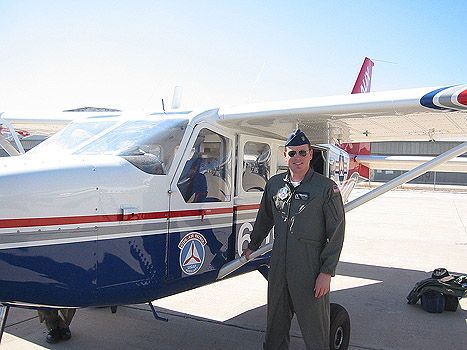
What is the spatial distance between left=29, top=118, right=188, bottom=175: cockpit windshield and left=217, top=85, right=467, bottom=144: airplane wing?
565mm

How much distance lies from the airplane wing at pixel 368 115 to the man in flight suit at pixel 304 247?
0.79 meters

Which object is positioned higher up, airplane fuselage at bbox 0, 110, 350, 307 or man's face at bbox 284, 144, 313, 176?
man's face at bbox 284, 144, 313, 176

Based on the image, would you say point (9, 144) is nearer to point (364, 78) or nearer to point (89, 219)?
point (89, 219)

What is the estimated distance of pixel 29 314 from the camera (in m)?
5.11

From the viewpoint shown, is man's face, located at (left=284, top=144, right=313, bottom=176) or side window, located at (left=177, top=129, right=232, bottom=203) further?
side window, located at (left=177, top=129, right=232, bottom=203)

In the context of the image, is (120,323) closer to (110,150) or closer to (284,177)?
(110,150)

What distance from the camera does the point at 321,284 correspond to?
3090mm

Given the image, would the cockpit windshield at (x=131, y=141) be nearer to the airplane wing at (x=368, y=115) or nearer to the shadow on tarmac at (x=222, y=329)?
the airplane wing at (x=368, y=115)

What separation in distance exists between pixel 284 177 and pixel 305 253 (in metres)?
0.64

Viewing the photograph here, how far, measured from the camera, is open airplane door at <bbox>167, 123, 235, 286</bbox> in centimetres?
377

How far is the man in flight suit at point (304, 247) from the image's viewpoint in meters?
3.15

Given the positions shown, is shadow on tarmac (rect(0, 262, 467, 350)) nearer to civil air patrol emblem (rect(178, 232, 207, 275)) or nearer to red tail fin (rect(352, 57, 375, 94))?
civil air patrol emblem (rect(178, 232, 207, 275))

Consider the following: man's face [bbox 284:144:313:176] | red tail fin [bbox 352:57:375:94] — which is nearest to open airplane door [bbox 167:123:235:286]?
man's face [bbox 284:144:313:176]

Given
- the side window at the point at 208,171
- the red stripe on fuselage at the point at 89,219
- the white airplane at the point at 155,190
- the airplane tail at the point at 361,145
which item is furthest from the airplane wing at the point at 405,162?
the red stripe on fuselage at the point at 89,219
